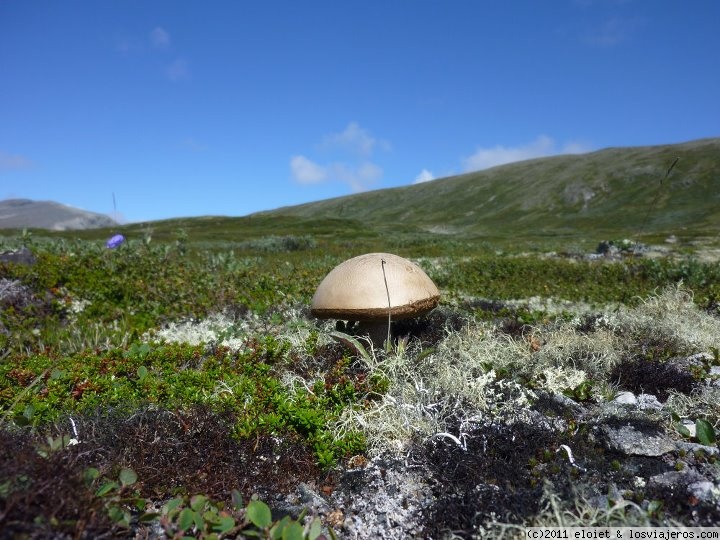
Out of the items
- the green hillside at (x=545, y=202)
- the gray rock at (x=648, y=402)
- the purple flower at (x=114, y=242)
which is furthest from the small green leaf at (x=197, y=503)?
the green hillside at (x=545, y=202)

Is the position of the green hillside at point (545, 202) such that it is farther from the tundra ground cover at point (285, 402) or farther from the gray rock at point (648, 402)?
the gray rock at point (648, 402)

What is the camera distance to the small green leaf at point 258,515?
104 inches

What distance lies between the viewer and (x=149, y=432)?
3.64 m

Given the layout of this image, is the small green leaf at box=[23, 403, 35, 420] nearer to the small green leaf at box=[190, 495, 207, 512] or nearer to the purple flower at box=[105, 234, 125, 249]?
the small green leaf at box=[190, 495, 207, 512]

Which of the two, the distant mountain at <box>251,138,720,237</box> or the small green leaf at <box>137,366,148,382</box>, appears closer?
the small green leaf at <box>137,366,148,382</box>

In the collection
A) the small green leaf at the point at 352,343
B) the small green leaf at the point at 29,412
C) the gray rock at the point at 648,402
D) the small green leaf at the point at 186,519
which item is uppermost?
the small green leaf at the point at 352,343

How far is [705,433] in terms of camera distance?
3.64 meters

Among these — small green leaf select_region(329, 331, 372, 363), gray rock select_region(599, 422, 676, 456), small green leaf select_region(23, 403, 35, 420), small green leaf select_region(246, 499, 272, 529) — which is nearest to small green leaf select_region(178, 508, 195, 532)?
small green leaf select_region(246, 499, 272, 529)

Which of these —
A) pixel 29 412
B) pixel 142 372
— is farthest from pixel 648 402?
pixel 29 412

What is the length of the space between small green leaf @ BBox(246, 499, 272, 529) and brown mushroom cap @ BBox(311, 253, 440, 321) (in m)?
2.60

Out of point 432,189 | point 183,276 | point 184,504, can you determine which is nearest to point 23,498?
point 184,504

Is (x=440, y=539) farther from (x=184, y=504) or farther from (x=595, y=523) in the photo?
(x=184, y=504)

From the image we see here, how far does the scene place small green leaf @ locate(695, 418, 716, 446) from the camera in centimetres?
362

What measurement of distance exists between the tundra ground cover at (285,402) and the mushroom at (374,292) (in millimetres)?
403
